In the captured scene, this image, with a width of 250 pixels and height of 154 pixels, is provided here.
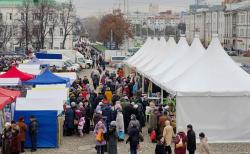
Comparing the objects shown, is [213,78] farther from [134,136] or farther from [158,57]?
[158,57]

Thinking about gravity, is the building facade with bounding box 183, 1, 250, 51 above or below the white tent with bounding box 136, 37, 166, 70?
above

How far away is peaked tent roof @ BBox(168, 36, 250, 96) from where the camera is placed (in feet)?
56.5

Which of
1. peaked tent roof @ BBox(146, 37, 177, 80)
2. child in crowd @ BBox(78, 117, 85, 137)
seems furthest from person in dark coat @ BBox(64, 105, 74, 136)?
peaked tent roof @ BBox(146, 37, 177, 80)

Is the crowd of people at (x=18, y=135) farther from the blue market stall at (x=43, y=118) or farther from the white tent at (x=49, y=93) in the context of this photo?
the white tent at (x=49, y=93)

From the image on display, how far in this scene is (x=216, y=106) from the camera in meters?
17.3

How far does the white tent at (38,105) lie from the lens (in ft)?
54.4

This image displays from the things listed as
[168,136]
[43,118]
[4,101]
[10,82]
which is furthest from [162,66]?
[168,136]

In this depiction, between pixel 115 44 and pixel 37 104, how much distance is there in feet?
245

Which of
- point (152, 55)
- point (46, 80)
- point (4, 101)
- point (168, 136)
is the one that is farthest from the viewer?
point (152, 55)

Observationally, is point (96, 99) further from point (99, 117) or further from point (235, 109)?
point (235, 109)

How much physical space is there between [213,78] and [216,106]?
3.21 feet

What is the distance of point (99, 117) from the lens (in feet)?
54.0

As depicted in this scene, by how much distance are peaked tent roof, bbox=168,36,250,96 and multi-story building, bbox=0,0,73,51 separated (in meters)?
54.9

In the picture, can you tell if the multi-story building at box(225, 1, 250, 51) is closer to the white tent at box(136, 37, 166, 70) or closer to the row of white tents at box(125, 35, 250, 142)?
the white tent at box(136, 37, 166, 70)
